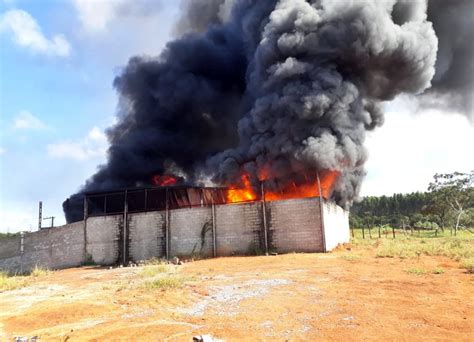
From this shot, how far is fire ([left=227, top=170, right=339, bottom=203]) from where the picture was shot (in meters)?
29.2

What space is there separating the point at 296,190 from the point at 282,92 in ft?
26.6

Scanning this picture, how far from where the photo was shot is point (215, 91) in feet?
140

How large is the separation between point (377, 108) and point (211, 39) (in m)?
20.3

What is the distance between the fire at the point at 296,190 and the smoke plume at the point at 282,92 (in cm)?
65

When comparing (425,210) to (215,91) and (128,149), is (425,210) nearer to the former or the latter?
(215,91)

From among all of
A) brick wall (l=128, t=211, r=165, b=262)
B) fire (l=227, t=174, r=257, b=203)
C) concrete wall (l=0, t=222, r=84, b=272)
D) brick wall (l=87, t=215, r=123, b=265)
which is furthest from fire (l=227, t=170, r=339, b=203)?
concrete wall (l=0, t=222, r=84, b=272)

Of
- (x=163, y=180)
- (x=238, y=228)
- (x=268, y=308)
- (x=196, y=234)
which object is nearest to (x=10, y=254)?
(x=163, y=180)

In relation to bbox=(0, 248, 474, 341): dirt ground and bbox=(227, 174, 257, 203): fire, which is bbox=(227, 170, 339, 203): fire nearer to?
bbox=(227, 174, 257, 203): fire

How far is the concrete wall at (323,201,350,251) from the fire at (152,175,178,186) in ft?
56.6

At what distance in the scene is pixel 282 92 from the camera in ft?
104

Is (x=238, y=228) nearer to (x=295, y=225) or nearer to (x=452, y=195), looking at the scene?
(x=295, y=225)

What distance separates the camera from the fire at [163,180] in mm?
39219

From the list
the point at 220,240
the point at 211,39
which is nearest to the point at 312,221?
the point at 220,240

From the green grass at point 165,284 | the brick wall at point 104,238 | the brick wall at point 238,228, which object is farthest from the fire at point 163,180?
the green grass at point 165,284
